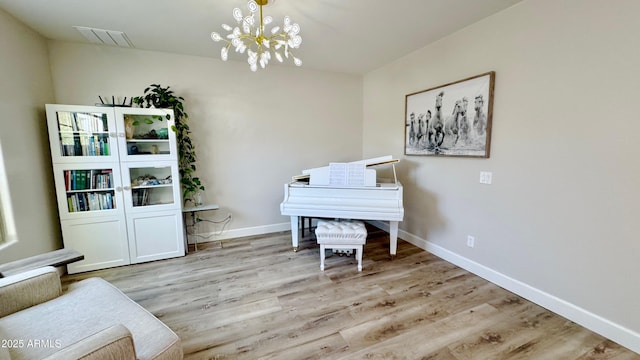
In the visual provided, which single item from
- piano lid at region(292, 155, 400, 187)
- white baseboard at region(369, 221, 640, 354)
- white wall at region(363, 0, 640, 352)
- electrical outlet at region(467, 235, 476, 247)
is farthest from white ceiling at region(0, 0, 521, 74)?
white baseboard at region(369, 221, 640, 354)

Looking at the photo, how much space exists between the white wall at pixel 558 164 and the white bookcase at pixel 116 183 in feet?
11.3

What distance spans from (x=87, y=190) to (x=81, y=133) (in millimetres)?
628

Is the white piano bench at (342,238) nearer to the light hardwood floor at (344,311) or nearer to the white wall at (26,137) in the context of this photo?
the light hardwood floor at (344,311)

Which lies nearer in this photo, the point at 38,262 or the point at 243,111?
the point at 38,262

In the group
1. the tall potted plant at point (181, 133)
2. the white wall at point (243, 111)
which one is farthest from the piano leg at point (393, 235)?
the tall potted plant at point (181, 133)

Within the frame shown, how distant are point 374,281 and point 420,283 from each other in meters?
0.46

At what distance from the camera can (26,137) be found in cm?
242

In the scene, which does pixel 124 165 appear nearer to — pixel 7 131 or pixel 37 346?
pixel 7 131

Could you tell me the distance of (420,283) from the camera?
8.33 ft

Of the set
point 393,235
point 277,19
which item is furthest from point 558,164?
point 277,19

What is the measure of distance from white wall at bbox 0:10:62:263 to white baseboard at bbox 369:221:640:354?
429 cm

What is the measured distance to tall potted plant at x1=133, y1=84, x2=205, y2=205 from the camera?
3075 mm

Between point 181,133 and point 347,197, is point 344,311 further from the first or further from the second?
point 181,133

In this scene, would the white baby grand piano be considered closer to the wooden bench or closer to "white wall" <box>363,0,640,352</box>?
"white wall" <box>363,0,640,352</box>
